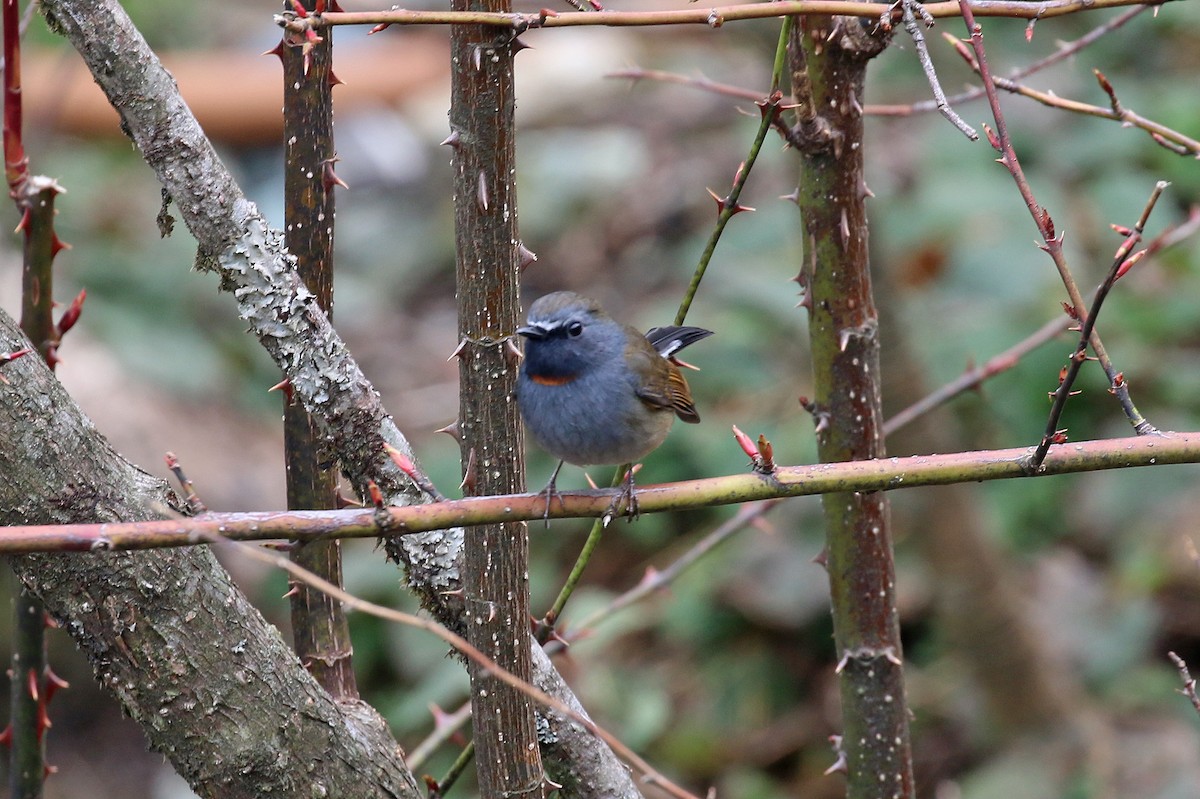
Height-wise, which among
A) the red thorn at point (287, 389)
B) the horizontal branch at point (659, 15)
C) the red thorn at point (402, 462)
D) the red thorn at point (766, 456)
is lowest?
the red thorn at point (402, 462)

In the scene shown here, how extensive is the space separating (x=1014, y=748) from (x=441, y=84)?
8.55 meters

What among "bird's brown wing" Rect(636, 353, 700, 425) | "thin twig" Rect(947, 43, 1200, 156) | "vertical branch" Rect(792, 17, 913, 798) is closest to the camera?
"thin twig" Rect(947, 43, 1200, 156)

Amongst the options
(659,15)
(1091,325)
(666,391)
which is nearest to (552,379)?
(666,391)

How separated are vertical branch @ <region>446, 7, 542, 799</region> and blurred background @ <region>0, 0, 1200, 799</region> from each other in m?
1.28

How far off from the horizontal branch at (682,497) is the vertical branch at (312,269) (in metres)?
0.64

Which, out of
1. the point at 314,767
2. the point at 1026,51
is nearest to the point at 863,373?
the point at 314,767

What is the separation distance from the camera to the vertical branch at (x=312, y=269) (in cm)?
240

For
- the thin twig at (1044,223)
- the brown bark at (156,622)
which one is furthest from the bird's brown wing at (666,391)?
the thin twig at (1044,223)

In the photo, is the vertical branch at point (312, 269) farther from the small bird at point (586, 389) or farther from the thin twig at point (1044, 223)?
the thin twig at point (1044, 223)

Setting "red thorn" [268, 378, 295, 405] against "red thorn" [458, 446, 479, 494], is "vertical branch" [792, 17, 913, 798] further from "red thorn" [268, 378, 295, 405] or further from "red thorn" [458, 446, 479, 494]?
"red thorn" [268, 378, 295, 405]

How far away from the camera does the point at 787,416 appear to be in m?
6.18

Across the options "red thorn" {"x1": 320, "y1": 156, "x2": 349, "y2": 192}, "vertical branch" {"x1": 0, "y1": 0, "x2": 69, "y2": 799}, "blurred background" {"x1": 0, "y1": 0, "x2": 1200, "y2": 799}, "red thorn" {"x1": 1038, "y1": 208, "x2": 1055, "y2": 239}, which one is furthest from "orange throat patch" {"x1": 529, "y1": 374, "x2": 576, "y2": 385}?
"red thorn" {"x1": 1038, "y1": 208, "x2": 1055, "y2": 239}

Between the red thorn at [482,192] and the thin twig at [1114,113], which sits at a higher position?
the thin twig at [1114,113]

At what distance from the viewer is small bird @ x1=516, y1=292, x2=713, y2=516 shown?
294 cm
